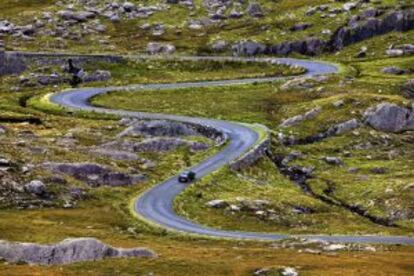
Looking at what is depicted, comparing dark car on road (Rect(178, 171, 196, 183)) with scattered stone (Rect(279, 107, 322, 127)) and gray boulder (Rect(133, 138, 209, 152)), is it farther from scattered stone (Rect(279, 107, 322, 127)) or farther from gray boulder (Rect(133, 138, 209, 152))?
scattered stone (Rect(279, 107, 322, 127))

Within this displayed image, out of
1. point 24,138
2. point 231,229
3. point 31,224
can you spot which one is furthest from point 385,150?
point 31,224

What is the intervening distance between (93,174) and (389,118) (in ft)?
232

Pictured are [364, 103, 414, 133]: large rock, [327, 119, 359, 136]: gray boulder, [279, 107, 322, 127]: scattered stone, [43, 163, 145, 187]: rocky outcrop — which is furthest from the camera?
[279, 107, 322, 127]: scattered stone

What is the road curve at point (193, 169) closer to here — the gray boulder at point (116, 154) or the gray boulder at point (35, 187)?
the gray boulder at point (116, 154)

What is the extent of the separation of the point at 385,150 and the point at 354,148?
581cm

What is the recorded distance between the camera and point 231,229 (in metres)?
98.6

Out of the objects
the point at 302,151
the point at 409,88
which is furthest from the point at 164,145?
the point at 409,88

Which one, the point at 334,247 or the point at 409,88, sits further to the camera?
the point at 409,88

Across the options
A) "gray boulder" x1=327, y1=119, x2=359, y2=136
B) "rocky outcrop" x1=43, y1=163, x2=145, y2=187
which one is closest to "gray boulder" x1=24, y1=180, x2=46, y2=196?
"rocky outcrop" x1=43, y1=163, x2=145, y2=187

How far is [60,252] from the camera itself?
70688mm

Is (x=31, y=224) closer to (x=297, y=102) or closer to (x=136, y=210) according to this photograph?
(x=136, y=210)

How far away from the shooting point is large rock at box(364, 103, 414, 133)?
517 feet

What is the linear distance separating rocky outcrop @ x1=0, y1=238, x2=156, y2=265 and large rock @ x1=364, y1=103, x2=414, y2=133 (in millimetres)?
96350

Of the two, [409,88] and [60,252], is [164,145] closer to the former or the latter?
[60,252]
